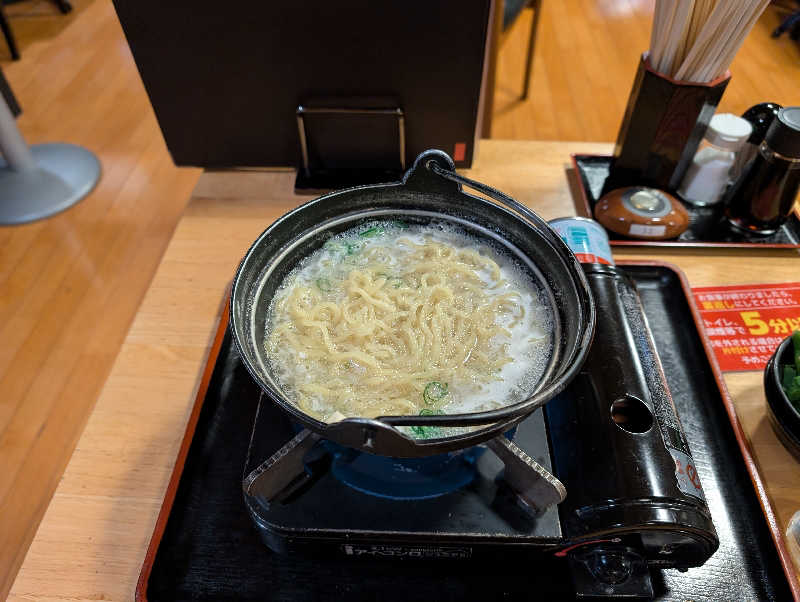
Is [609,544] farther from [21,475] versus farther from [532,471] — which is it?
[21,475]

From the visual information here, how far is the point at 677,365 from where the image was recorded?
143cm

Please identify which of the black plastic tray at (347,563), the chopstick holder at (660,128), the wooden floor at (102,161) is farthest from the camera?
the wooden floor at (102,161)

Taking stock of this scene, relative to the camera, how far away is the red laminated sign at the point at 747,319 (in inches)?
58.1

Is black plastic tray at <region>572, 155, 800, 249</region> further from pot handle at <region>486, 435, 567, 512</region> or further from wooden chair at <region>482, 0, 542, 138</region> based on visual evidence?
wooden chair at <region>482, 0, 542, 138</region>

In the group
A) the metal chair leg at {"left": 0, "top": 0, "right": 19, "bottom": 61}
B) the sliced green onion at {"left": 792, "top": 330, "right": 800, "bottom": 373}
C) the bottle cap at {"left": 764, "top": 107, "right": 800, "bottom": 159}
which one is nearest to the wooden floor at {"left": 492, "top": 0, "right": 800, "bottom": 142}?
the bottle cap at {"left": 764, "top": 107, "right": 800, "bottom": 159}

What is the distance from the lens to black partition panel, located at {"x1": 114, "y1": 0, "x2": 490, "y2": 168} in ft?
5.09

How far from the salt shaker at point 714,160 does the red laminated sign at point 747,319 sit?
0.35 metres

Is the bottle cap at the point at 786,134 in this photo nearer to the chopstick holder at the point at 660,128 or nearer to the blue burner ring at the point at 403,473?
the chopstick holder at the point at 660,128

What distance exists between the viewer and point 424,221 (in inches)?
50.1

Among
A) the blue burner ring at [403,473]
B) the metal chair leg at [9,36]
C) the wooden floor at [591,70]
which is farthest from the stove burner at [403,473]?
the metal chair leg at [9,36]

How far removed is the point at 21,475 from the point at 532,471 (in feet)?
6.49

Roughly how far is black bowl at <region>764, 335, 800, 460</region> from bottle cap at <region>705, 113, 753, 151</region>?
701 millimetres

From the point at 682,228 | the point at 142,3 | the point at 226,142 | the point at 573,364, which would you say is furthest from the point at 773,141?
the point at 142,3

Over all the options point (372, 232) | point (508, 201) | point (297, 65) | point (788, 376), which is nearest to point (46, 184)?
point (297, 65)
